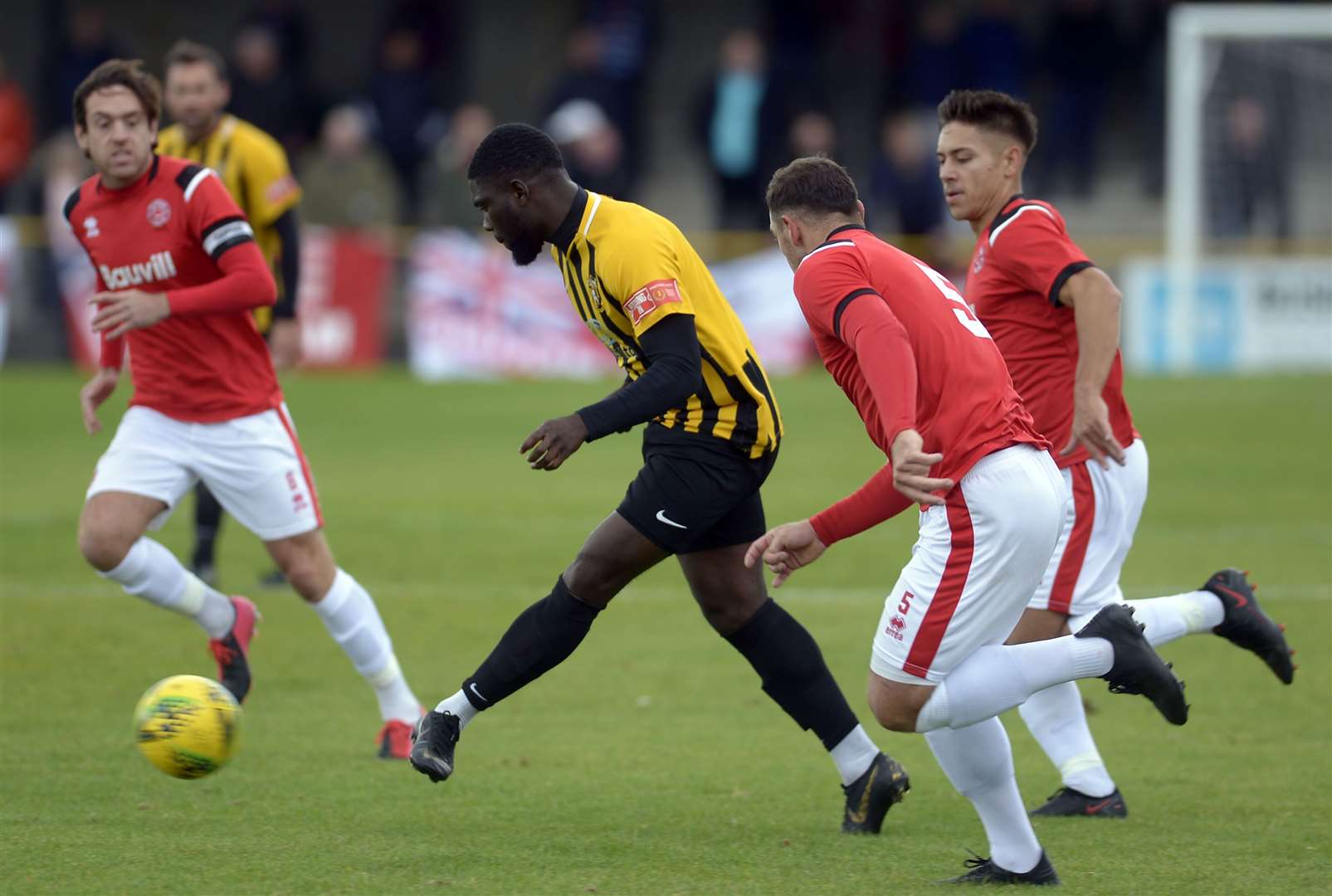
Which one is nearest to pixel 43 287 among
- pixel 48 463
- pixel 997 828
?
pixel 48 463

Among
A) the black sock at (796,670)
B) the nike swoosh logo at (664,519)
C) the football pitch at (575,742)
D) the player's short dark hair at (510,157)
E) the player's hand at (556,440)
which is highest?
the player's short dark hair at (510,157)

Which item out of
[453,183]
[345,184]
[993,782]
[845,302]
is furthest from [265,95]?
[993,782]

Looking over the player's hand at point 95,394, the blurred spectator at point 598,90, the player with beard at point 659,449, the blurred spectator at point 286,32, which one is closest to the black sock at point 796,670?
Answer: the player with beard at point 659,449

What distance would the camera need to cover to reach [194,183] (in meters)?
6.98

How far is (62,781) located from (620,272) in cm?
270

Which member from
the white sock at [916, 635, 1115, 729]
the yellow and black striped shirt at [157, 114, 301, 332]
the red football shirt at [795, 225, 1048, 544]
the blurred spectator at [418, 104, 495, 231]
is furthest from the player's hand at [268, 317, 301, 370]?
the blurred spectator at [418, 104, 495, 231]

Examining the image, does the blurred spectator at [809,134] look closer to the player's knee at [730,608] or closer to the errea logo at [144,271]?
the errea logo at [144,271]

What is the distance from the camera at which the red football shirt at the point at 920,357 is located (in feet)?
16.6

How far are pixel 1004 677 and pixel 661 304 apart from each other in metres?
1.49

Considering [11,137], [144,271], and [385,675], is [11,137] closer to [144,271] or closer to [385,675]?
[144,271]

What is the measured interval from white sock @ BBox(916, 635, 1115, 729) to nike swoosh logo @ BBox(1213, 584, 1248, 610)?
1100mm

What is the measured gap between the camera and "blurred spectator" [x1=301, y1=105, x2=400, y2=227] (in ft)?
68.0

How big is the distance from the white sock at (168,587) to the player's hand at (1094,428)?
3.31 m

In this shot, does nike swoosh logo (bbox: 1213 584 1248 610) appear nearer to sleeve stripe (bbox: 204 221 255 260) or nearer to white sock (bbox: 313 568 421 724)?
white sock (bbox: 313 568 421 724)
